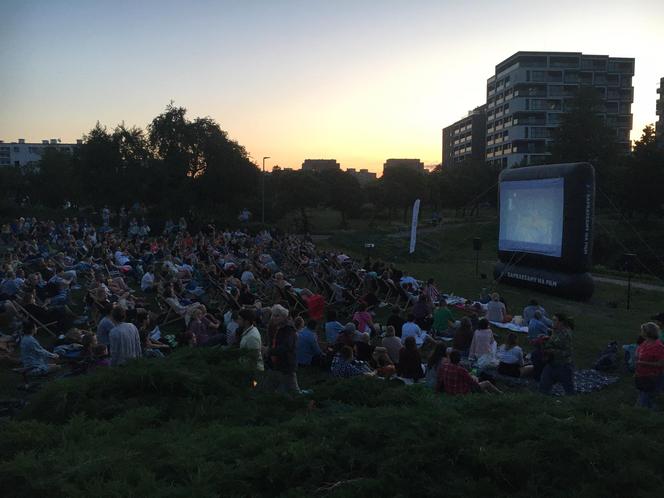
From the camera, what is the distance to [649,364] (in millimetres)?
6824

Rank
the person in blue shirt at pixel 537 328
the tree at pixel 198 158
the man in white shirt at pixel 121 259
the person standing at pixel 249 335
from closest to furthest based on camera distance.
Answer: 1. the person standing at pixel 249 335
2. the person in blue shirt at pixel 537 328
3. the man in white shirt at pixel 121 259
4. the tree at pixel 198 158

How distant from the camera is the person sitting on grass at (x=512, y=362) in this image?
8.75 meters

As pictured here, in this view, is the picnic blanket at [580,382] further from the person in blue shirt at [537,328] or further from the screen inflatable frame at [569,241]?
the screen inflatable frame at [569,241]

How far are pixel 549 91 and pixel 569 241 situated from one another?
77.7m

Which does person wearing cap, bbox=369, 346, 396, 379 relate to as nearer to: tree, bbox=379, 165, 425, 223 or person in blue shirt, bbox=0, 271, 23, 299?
person in blue shirt, bbox=0, 271, 23, 299

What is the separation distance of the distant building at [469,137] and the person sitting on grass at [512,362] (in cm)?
9459

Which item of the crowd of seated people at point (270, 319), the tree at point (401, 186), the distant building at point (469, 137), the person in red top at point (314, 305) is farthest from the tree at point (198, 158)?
the distant building at point (469, 137)

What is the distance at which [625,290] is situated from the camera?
67.5 ft

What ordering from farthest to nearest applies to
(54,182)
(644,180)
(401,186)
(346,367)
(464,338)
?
(54,182) < (401,186) < (644,180) < (464,338) < (346,367)

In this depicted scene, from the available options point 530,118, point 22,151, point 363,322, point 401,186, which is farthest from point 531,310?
point 22,151

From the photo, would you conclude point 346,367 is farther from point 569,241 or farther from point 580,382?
point 569,241

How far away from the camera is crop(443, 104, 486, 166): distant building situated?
107 meters

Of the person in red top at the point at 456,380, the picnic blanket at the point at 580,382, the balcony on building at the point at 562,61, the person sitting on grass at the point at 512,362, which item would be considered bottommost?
the picnic blanket at the point at 580,382

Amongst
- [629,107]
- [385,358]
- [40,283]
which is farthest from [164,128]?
[629,107]
